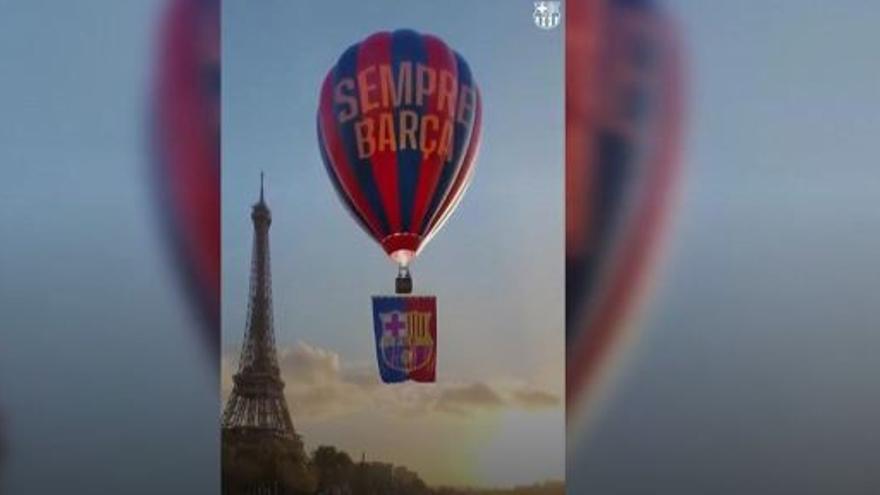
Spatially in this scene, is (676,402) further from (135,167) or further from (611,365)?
(135,167)

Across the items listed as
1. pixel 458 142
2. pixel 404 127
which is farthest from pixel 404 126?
pixel 458 142

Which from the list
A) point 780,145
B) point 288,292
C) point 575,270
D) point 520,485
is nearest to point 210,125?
point 288,292

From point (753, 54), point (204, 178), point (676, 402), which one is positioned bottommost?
point (676, 402)

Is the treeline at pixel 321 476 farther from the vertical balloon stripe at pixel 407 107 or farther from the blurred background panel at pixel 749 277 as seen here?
the vertical balloon stripe at pixel 407 107

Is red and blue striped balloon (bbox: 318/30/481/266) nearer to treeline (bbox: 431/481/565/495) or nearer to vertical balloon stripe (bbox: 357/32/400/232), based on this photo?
vertical balloon stripe (bbox: 357/32/400/232)

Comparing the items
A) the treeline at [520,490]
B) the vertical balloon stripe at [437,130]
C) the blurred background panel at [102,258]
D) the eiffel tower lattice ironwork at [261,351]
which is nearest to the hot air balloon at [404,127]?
the vertical balloon stripe at [437,130]
